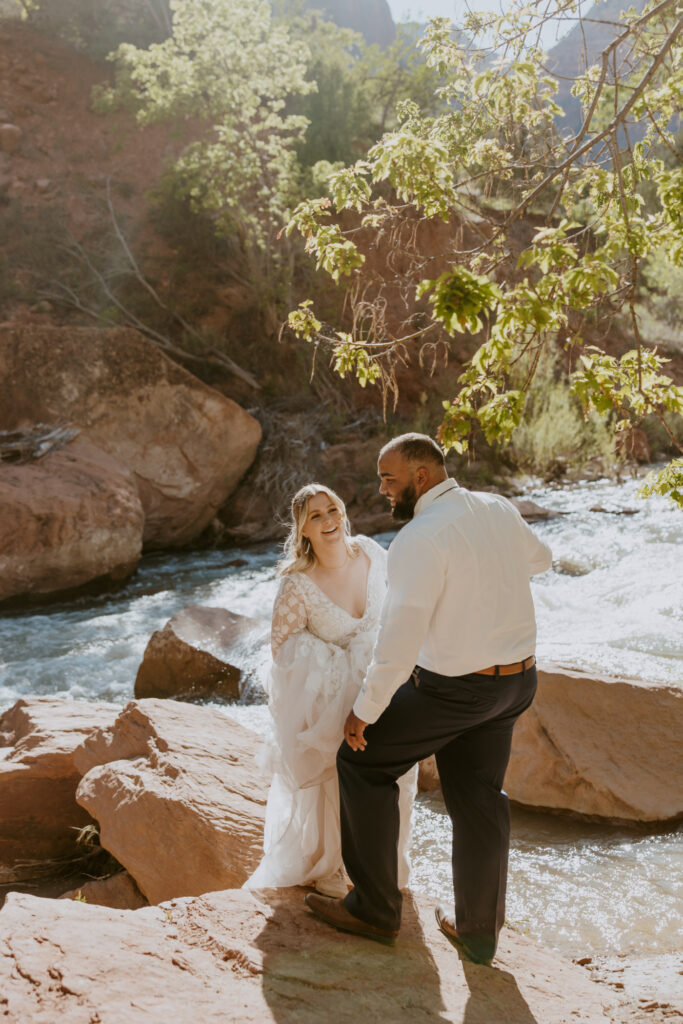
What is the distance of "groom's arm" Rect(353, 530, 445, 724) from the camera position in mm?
2537

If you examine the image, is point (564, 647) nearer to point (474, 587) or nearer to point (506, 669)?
point (506, 669)

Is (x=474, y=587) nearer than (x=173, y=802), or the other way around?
(x=474, y=587)

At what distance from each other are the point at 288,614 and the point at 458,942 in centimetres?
127

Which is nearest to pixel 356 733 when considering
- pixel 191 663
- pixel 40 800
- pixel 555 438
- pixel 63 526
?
pixel 40 800

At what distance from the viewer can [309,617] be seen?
3229mm

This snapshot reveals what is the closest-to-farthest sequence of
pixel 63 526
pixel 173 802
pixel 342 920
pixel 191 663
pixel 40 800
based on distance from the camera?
pixel 342 920
pixel 173 802
pixel 40 800
pixel 191 663
pixel 63 526

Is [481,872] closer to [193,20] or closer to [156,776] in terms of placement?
[156,776]

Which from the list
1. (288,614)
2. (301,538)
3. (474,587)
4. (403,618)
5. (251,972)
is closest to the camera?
(251,972)

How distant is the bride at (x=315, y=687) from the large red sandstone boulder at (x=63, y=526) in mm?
6598

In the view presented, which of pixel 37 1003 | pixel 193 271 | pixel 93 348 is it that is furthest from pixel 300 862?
pixel 193 271

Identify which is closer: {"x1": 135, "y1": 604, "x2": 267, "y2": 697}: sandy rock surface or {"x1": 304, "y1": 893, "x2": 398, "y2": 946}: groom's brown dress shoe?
{"x1": 304, "y1": 893, "x2": 398, "y2": 946}: groom's brown dress shoe

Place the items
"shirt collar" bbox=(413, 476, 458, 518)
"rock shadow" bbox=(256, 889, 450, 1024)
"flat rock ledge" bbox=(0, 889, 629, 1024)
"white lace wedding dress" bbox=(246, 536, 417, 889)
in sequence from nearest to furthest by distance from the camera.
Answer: "flat rock ledge" bbox=(0, 889, 629, 1024) → "rock shadow" bbox=(256, 889, 450, 1024) → "shirt collar" bbox=(413, 476, 458, 518) → "white lace wedding dress" bbox=(246, 536, 417, 889)

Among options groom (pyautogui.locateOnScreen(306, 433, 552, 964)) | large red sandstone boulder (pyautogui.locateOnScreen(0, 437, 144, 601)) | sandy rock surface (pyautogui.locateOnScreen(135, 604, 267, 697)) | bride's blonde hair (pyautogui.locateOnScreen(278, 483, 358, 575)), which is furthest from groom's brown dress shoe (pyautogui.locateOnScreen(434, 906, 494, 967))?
large red sandstone boulder (pyautogui.locateOnScreen(0, 437, 144, 601))

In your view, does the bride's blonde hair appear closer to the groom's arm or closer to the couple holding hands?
the couple holding hands
